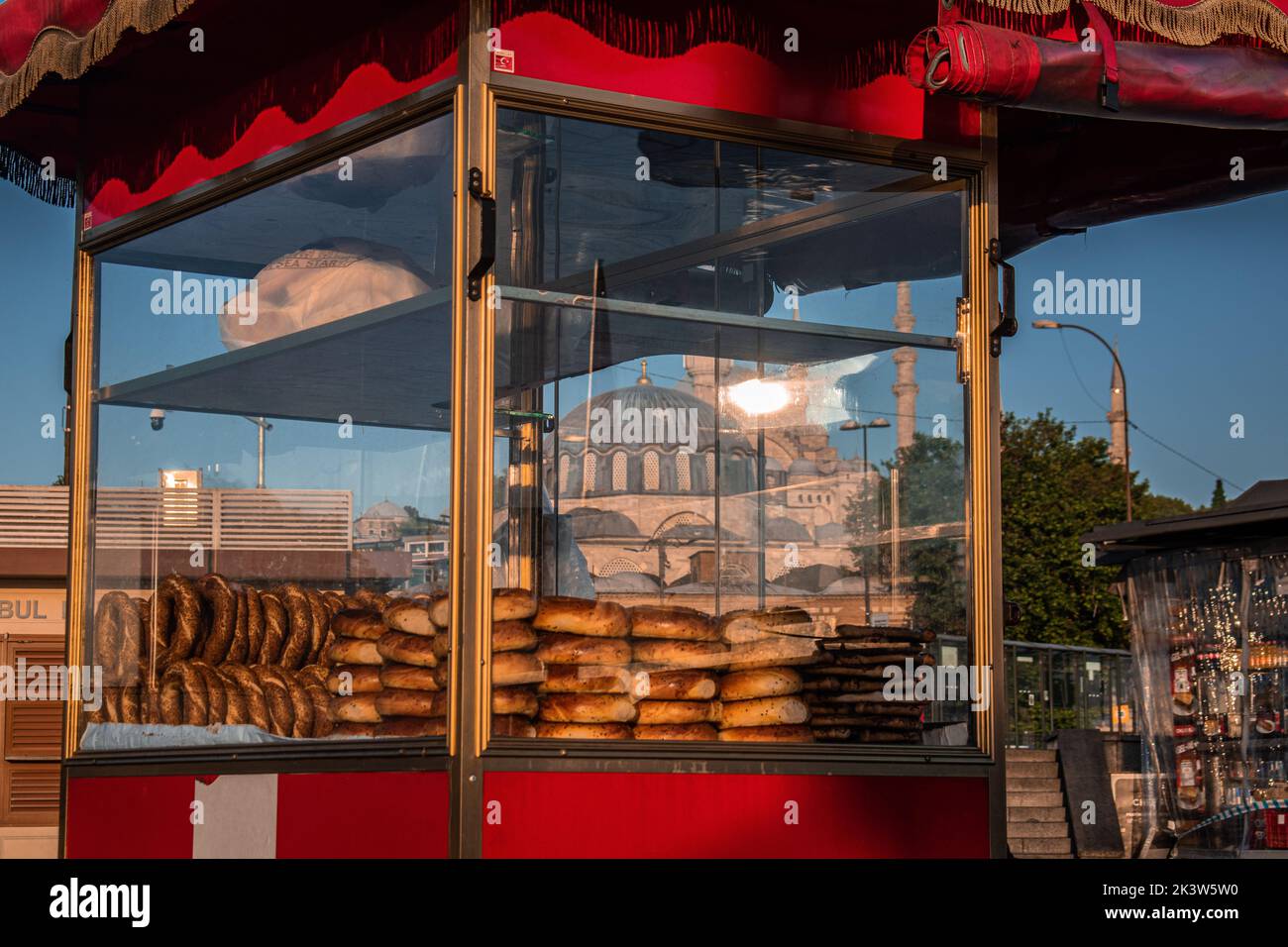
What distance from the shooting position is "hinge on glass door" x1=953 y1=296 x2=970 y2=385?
5.77m

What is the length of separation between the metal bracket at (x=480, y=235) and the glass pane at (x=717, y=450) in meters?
0.11

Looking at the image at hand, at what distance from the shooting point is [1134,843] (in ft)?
60.9

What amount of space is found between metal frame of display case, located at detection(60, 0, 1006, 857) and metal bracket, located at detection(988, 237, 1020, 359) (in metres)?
0.02

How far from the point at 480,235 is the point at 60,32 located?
2122 mm

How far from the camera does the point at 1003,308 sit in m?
5.77

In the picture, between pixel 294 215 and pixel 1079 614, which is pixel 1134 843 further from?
pixel 1079 614

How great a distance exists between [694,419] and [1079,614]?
42.5m

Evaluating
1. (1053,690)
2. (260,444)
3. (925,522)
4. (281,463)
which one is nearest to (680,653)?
(925,522)

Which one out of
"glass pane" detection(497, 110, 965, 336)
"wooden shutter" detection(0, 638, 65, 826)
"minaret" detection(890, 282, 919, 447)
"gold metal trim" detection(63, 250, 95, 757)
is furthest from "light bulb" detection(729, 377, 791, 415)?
"wooden shutter" detection(0, 638, 65, 826)

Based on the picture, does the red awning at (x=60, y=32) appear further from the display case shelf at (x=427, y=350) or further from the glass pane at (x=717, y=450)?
the glass pane at (x=717, y=450)

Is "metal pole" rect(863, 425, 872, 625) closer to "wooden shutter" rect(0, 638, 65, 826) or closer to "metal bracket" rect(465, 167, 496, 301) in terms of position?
"metal bracket" rect(465, 167, 496, 301)

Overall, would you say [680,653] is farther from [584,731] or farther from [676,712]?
[584,731]
